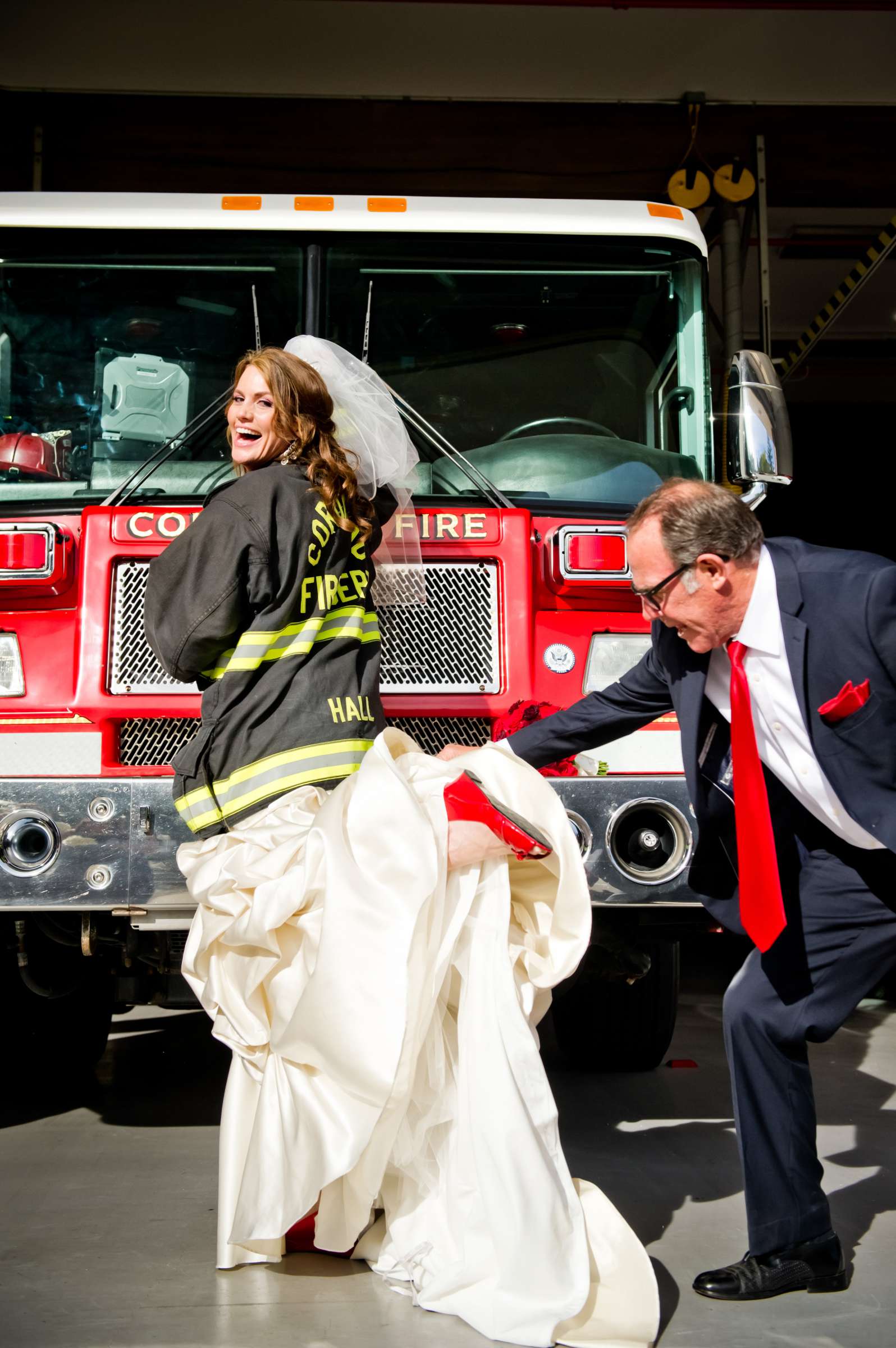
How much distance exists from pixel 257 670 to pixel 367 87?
537 centimetres

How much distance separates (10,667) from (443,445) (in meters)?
1.44

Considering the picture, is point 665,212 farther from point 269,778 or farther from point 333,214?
point 269,778

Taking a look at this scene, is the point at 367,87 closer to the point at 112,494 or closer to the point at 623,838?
the point at 112,494

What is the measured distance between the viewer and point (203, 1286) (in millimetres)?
2912

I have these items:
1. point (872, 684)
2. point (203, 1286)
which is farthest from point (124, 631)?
point (872, 684)

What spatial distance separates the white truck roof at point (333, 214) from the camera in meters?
4.11

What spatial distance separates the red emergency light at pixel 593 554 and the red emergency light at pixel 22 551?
147cm

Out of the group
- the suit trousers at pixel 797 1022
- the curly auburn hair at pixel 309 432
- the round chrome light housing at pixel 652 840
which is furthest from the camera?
the round chrome light housing at pixel 652 840

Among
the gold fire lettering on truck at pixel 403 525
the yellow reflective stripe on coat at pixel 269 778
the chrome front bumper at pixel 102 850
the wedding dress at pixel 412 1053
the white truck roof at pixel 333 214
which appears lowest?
the wedding dress at pixel 412 1053

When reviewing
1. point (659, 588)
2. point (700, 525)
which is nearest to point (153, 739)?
point (659, 588)

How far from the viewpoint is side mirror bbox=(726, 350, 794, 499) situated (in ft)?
12.9

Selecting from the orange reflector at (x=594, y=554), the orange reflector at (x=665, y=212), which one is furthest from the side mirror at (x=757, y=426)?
the orange reflector at (x=665, y=212)

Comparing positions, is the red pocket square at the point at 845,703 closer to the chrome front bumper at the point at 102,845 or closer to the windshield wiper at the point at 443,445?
the chrome front bumper at the point at 102,845

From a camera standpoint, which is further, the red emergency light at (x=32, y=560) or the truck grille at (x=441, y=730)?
the truck grille at (x=441, y=730)
